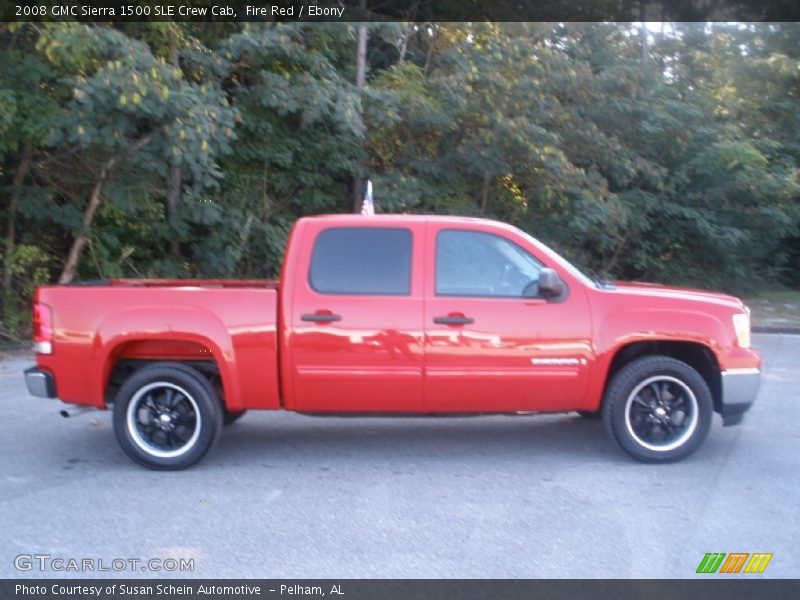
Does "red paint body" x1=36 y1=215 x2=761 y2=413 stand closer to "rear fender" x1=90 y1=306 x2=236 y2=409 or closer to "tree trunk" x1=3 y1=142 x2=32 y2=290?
"rear fender" x1=90 y1=306 x2=236 y2=409

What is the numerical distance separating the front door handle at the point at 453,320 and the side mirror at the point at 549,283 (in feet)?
1.89

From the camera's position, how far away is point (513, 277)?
660cm

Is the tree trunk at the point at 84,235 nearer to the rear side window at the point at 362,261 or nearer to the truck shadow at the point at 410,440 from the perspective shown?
the truck shadow at the point at 410,440

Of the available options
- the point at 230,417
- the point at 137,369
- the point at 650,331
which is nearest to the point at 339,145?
the point at 230,417

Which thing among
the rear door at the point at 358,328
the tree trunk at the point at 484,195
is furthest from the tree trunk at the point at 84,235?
the rear door at the point at 358,328

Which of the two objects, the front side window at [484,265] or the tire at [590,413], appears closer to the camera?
the front side window at [484,265]

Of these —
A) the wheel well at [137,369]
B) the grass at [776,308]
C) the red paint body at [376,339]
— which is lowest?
the grass at [776,308]

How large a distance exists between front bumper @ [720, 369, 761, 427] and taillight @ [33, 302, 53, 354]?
16.7ft

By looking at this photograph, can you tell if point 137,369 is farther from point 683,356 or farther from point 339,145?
point 339,145

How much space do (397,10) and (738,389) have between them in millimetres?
12967

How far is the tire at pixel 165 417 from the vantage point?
6492 mm

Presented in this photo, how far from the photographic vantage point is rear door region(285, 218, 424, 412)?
639 cm
